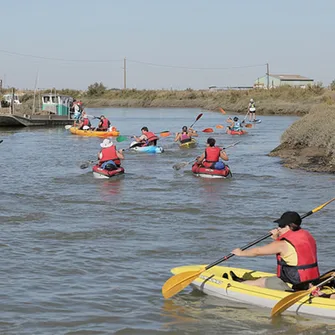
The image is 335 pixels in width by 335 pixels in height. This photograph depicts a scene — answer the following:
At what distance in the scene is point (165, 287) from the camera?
8539 mm

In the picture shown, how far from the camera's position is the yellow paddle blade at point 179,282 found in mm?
8461

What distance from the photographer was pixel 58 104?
47.1 m

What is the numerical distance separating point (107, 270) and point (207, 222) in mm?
3805

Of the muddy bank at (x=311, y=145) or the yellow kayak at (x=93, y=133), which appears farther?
the yellow kayak at (x=93, y=133)

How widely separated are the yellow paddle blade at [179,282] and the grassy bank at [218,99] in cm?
3915

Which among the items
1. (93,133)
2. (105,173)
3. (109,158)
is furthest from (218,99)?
(105,173)

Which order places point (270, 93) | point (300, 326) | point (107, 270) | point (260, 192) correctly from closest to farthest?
point (300, 326)
point (107, 270)
point (260, 192)
point (270, 93)

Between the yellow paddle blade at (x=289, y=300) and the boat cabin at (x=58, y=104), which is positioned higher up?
the boat cabin at (x=58, y=104)

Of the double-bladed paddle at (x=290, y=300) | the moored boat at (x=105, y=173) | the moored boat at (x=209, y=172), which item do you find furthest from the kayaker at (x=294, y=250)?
the moored boat at (x=105, y=173)

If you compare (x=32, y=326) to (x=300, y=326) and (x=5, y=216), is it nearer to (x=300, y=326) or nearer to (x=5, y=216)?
(x=300, y=326)

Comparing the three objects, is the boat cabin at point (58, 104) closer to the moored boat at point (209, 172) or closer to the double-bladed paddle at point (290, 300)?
the moored boat at point (209, 172)

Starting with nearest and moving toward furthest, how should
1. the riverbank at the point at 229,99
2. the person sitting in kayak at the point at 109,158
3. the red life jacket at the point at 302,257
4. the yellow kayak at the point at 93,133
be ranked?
the red life jacket at the point at 302,257
the person sitting in kayak at the point at 109,158
the yellow kayak at the point at 93,133
the riverbank at the point at 229,99

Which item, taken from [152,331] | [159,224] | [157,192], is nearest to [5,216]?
[159,224]

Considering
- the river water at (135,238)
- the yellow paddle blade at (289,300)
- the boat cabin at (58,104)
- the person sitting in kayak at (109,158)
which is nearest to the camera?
the yellow paddle blade at (289,300)
